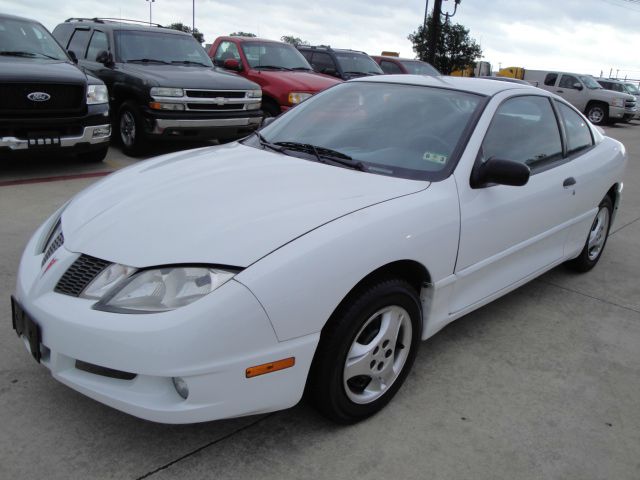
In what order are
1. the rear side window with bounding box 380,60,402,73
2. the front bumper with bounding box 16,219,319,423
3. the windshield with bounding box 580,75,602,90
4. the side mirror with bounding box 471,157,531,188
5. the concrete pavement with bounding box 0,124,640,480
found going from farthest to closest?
the windshield with bounding box 580,75,602,90 < the rear side window with bounding box 380,60,402,73 < the side mirror with bounding box 471,157,531,188 < the concrete pavement with bounding box 0,124,640,480 < the front bumper with bounding box 16,219,319,423

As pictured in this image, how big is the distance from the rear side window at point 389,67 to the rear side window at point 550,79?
10897 millimetres

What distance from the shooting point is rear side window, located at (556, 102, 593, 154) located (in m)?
3.99

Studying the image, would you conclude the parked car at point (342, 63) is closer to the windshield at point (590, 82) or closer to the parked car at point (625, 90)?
the windshield at point (590, 82)

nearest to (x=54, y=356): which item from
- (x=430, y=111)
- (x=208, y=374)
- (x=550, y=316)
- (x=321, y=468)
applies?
(x=208, y=374)

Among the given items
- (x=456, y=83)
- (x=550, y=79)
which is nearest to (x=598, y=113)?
(x=550, y=79)

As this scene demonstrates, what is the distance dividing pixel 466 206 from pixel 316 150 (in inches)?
34.2

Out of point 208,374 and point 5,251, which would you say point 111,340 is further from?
point 5,251

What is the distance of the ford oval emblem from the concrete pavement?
3.24 meters

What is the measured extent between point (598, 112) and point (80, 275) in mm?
22566

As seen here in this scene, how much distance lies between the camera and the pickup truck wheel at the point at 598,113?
68.8ft

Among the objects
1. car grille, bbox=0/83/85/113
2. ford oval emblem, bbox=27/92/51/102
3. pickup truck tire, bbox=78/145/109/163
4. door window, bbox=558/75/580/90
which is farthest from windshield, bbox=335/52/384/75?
door window, bbox=558/75/580/90

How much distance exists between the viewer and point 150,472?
2.21 m

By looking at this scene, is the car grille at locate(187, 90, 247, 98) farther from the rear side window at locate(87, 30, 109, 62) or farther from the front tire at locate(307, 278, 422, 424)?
the front tire at locate(307, 278, 422, 424)

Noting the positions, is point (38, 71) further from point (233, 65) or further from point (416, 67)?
point (416, 67)
